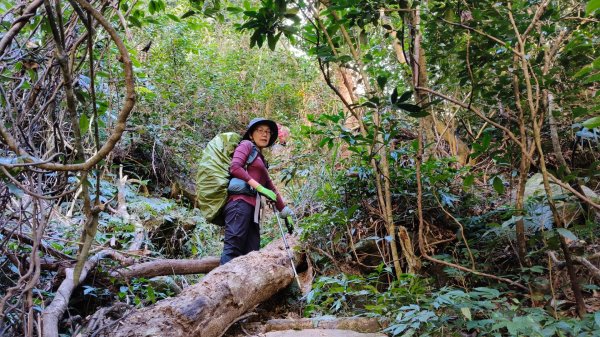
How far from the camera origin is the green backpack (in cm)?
450

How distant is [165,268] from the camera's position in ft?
13.3

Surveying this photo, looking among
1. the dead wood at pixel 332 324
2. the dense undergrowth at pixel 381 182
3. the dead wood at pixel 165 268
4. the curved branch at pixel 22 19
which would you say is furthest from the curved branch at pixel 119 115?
the dead wood at pixel 165 268

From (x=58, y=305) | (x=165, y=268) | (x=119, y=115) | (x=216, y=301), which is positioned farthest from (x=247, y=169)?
(x=119, y=115)

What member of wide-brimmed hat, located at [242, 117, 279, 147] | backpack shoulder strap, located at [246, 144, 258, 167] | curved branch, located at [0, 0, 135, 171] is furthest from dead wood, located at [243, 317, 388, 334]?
wide-brimmed hat, located at [242, 117, 279, 147]

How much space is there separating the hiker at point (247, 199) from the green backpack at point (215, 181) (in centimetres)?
9

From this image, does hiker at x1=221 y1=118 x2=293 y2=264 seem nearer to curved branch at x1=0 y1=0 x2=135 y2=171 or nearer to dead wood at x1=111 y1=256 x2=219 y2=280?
dead wood at x1=111 y1=256 x2=219 y2=280

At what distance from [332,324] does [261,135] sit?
8.23 feet

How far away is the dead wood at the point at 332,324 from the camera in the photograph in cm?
277

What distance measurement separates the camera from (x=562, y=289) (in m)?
2.91

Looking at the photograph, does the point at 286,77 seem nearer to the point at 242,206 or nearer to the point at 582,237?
the point at 242,206

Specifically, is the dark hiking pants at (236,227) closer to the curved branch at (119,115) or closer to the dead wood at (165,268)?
the dead wood at (165,268)

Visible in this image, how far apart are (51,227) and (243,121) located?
7.23 metres

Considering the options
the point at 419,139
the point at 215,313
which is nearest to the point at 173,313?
the point at 215,313

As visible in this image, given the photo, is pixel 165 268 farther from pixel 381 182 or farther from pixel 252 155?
pixel 381 182
